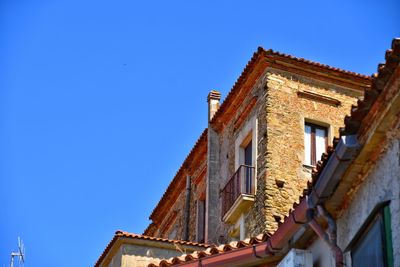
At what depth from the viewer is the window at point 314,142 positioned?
2045cm

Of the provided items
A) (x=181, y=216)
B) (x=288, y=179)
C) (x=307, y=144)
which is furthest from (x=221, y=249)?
(x=181, y=216)

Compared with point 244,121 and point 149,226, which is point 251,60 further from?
point 149,226

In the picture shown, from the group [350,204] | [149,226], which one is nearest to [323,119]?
[149,226]

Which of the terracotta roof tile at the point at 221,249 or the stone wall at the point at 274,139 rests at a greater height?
the stone wall at the point at 274,139

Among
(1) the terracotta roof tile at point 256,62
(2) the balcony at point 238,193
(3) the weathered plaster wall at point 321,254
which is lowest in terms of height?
(3) the weathered plaster wall at point 321,254

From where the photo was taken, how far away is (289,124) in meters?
20.7

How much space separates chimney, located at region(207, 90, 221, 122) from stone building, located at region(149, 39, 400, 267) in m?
11.6

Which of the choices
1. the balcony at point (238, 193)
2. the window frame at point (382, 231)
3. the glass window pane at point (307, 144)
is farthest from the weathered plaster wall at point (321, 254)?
the glass window pane at point (307, 144)

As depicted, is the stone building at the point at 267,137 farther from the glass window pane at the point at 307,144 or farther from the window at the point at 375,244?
the window at the point at 375,244

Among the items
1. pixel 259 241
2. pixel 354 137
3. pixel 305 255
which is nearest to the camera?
pixel 354 137

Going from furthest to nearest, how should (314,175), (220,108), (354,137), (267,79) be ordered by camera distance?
1. (220,108)
2. (267,79)
3. (314,175)
4. (354,137)

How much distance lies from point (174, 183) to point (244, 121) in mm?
4831

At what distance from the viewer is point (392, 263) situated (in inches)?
360

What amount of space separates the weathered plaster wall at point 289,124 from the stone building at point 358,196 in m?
7.54
